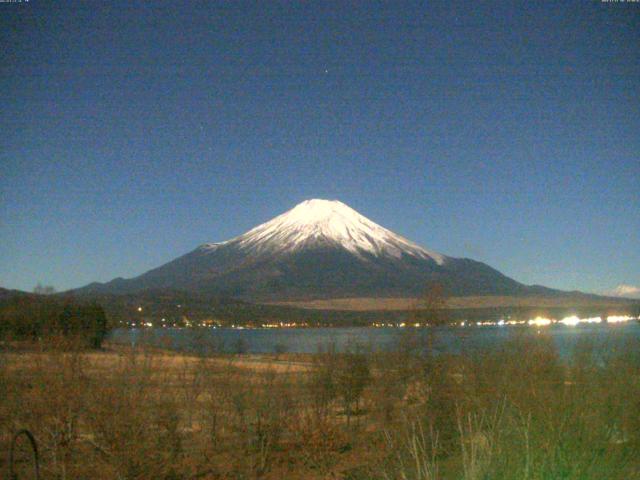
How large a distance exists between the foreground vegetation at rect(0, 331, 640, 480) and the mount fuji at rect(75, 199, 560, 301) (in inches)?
3851

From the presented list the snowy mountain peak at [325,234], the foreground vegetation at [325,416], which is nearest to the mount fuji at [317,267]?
the snowy mountain peak at [325,234]

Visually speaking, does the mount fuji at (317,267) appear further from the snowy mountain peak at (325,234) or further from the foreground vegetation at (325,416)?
the foreground vegetation at (325,416)

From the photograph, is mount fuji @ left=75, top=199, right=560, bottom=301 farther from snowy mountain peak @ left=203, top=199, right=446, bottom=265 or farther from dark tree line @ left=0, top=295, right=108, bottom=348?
dark tree line @ left=0, top=295, right=108, bottom=348

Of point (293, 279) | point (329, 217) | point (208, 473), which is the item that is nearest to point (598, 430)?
point (208, 473)

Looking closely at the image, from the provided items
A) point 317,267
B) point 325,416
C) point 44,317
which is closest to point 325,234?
point 317,267

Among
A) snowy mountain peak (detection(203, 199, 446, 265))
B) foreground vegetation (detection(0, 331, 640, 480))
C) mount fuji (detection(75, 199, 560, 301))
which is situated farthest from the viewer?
snowy mountain peak (detection(203, 199, 446, 265))

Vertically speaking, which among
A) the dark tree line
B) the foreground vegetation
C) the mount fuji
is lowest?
the foreground vegetation

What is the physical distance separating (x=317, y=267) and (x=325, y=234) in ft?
71.9

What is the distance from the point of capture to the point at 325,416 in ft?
49.8

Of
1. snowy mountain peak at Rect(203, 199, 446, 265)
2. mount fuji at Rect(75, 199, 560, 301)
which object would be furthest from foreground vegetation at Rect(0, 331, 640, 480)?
snowy mountain peak at Rect(203, 199, 446, 265)

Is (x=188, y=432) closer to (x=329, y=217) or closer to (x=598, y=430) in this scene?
(x=598, y=430)

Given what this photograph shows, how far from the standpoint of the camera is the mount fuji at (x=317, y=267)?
128 metres

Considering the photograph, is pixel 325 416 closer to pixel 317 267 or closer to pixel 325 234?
pixel 317 267

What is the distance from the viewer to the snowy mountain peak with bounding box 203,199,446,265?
157m
